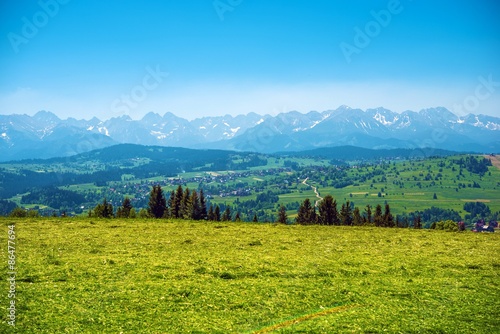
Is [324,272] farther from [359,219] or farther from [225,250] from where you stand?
[359,219]

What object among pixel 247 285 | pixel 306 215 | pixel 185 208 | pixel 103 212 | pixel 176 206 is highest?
pixel 247 285

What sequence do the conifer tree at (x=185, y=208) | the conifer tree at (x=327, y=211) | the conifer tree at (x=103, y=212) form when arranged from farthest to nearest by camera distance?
the conifer tree at (x=327, y=211) < the conifer tree at (x=185, y=208) < the conifer tree at (x=103, y=212)

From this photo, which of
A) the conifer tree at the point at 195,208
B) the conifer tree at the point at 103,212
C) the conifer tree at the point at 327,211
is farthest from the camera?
the conifer tree at the point at 327,211

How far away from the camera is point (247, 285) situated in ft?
66.8

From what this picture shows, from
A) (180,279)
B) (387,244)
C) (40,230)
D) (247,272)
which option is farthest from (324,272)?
(40,230)

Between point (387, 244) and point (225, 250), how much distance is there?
15.4 m

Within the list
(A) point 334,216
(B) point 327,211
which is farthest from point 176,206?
(A) point 334,216

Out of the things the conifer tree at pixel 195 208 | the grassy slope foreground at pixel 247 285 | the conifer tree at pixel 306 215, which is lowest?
the conifer tree at pixel 306 215

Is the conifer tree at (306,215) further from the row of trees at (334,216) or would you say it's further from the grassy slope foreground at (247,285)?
the grassy slope foreground at (247,285)

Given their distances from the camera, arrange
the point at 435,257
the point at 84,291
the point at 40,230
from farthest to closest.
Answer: the point at 40,230 → the point at 435,257 → the point at 84,291

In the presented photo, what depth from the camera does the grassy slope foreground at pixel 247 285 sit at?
15562 mm

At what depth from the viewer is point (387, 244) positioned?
110 ft

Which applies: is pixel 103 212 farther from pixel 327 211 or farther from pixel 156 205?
pixel 327 211

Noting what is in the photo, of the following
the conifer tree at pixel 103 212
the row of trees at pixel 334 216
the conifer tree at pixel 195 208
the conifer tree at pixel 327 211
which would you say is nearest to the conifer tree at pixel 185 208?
the conifer tree at pixel 195 208
